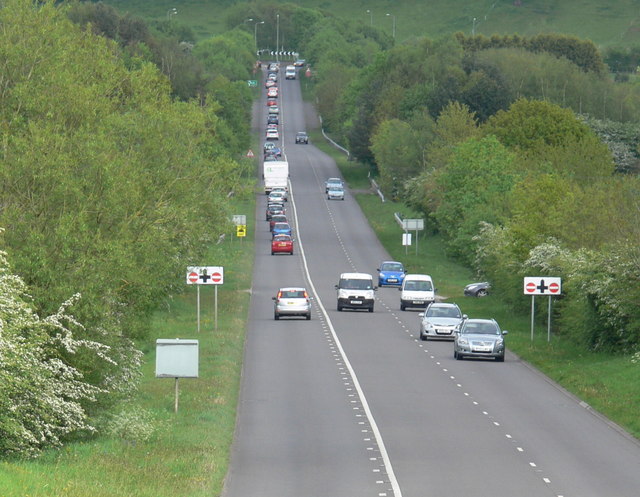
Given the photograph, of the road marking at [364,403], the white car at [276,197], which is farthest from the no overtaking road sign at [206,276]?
the white car at [276,197]

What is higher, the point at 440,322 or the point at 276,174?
the point at 276,174

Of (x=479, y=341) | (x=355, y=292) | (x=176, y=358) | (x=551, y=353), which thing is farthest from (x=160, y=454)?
(x=355, y=292)

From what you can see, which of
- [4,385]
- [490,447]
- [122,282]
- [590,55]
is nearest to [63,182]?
[122,282]

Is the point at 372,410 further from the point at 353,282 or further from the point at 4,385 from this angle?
the point at 353,282

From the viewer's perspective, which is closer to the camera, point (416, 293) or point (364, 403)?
point (364, 403)

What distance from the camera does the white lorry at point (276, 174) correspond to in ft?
362

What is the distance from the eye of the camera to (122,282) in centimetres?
3014

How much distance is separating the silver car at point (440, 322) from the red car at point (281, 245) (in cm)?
3597

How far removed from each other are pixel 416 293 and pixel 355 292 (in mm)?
3199

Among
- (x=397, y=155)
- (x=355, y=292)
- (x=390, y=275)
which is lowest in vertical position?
(x=390, y=275)

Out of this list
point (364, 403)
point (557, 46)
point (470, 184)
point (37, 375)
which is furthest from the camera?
point (557, 46)

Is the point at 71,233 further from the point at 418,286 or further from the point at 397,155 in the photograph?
the point at 397,155

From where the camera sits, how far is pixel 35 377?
23.2 m

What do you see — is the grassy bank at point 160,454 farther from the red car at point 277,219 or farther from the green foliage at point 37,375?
the red car at point 277,219
